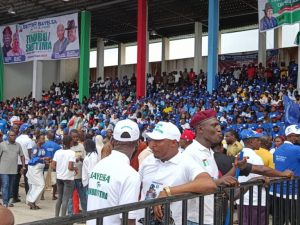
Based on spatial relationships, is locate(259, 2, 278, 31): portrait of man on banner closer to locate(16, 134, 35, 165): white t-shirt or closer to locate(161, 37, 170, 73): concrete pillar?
locate(16, 134, 35, 165): white t-shirt

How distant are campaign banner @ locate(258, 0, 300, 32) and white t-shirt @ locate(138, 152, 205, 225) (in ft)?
40.2

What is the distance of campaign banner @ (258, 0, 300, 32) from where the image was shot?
47.0 feet

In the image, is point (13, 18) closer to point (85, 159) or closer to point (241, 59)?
point (241, 59)

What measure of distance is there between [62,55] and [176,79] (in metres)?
7.08

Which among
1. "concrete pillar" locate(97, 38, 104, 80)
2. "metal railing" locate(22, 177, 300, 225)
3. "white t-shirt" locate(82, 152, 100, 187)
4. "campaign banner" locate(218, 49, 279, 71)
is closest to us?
"metal railing" locate(22, 177, 300, 225)

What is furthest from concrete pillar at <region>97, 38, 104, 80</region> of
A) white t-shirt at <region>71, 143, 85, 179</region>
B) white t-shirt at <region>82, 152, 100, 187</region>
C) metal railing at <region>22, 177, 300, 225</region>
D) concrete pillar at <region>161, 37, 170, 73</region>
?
metal railing at <region>22, 177, 300, 225</region>

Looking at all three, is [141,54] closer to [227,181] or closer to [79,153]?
[79,153]

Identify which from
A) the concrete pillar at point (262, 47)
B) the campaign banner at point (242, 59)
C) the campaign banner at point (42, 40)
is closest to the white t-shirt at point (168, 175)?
the campaign banner at point (42, 40)

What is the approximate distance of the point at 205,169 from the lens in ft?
10.5

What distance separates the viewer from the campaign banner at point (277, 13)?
14.3 m

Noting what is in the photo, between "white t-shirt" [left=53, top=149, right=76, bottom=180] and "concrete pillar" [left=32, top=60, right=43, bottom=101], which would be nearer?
"white t-shirt" [left=53, top=149, right=76, bottom=180]

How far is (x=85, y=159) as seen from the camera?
750 cm

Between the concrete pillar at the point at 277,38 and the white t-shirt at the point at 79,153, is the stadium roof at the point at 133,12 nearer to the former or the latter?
the concrete pillar at the point at 277,38

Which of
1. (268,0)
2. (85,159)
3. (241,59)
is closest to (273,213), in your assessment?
(85,159)
